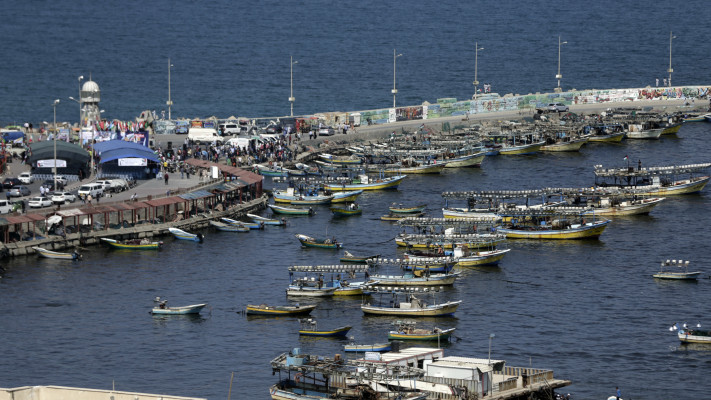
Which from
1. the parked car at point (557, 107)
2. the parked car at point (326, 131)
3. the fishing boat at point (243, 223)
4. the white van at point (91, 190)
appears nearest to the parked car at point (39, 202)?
the white van at point (91, 190)

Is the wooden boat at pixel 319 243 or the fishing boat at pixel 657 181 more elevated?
the fishing boat at pixel 657 181

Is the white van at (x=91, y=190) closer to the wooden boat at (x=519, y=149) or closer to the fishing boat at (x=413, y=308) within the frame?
the fishing boat at (x=413, y=308)

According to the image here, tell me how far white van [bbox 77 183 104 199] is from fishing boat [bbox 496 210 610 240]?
34976 millimetres

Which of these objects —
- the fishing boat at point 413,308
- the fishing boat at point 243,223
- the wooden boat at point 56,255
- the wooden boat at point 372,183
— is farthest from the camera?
the wooden boat at point 372,183

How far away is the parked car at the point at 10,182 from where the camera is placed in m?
120

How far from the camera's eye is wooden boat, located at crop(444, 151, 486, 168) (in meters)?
154

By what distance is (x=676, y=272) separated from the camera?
328ft

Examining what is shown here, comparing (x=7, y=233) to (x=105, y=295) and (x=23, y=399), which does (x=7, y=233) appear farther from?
(x=23, y=399)

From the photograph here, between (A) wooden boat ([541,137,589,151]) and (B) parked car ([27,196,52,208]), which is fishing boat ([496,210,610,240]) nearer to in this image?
(B) parked car ([27,196,52,208])

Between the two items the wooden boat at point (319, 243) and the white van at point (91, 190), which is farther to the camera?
the white van at point (91, 190)

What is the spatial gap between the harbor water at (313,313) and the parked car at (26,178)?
18575 mm

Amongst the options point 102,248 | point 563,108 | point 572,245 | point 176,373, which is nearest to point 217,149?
point 102,248

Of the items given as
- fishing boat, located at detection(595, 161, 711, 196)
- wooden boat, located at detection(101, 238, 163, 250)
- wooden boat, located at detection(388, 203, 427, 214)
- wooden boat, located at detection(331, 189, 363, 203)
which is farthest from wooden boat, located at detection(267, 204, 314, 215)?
fishing boat, located at detection(595, 161, 711, 196)

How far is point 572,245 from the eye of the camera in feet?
365
